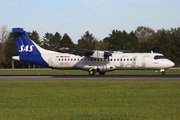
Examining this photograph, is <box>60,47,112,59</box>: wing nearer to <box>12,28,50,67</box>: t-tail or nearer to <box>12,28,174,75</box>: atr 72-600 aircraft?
<box>12,28,174,75</box>: atr 72-600 aircraft

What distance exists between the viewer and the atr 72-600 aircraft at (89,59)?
45.5m

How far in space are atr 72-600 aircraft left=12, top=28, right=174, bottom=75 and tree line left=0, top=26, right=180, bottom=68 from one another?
171 ft

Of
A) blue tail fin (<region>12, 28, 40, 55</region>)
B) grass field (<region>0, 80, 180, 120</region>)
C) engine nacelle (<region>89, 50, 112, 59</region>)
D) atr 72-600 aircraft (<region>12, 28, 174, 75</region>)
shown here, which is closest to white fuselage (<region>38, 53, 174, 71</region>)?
atr 72-600 aircraft (<region>12, 28, 174, 75</region>)

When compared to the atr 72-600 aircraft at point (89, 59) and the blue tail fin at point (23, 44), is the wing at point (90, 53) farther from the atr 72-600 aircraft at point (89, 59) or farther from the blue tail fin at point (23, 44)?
the blue tail fin at point (23, 44)

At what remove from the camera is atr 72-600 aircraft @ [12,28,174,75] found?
4553 centimetres

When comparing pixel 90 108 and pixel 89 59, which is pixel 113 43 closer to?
pixel 89 59

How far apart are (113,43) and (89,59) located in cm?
6994

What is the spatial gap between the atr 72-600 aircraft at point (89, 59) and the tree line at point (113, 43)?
171 ft

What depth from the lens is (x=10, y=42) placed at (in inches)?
4483

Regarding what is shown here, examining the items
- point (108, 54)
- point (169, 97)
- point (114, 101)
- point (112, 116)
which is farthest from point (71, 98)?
point (108, 54)

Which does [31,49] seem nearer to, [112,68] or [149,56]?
[112,68]

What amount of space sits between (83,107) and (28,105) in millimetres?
2398

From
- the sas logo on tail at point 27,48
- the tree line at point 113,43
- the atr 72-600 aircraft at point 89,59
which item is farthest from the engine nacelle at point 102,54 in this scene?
the tree line at point 113,43

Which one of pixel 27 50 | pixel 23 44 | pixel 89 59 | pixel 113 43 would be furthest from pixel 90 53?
pixel 113 43
